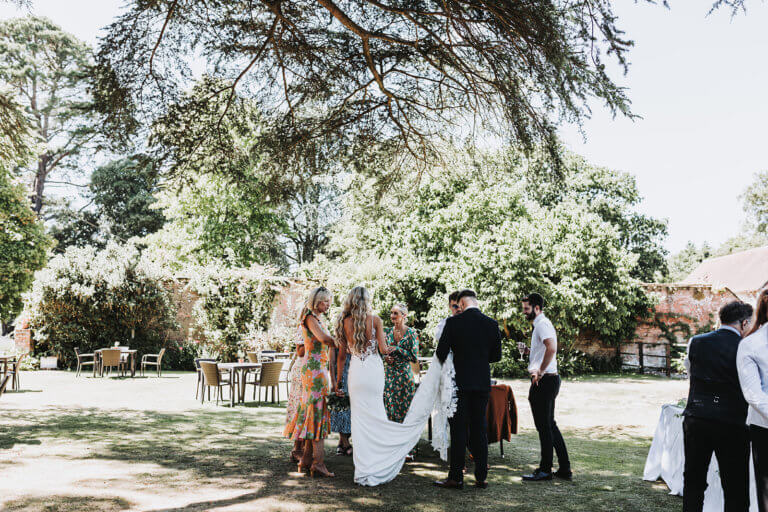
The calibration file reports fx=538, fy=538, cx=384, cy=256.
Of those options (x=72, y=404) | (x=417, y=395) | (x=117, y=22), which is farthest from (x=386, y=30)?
(x=72, y=404)

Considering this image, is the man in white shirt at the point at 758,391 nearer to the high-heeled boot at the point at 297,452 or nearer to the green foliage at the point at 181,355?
the high-heeled boot at the point at 297,452

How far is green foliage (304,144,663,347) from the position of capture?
1680cm

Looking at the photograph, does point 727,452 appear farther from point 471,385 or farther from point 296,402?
point 296,402

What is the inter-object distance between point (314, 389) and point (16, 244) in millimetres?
18357

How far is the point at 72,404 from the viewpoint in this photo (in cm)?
955

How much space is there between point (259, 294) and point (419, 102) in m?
11.0

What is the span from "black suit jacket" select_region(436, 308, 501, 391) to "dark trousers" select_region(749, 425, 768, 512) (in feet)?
7.28

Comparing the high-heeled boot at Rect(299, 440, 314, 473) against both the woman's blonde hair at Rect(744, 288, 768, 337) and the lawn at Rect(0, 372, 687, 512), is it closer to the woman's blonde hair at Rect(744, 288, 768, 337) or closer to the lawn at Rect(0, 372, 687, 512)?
the lawn at Rect(0, 372, 687, 512)

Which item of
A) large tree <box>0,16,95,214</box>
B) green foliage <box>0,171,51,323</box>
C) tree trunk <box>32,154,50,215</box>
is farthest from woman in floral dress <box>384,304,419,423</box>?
tree trunk <box>32,154,50,215</box>

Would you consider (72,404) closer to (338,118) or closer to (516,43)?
(338,118)

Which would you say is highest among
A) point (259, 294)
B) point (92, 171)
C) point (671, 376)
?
point (92, 171)

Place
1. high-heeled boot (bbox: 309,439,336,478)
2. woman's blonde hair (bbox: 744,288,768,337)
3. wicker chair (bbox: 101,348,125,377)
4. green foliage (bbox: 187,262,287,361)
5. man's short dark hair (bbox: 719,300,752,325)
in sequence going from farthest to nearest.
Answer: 1. green foliage (bbox: 187,262,287,361)
2. wicker chair (bbox: 101,348,125,377)
3. high-heeled boot (bbox: 309,439,336,478)
4. man's short dark hair (bbox: 719,300,752,325)
5. woman's blonde hair (bbox: 744,288,768,337)

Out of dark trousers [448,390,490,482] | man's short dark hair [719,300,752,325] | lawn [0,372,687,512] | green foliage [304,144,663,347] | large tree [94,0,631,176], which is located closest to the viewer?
man's short dark hair [719,300,752,325]

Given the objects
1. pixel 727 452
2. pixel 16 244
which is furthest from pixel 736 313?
pixel 16 244
